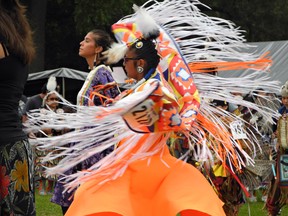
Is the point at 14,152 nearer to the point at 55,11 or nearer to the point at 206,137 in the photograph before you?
the point at 206,137

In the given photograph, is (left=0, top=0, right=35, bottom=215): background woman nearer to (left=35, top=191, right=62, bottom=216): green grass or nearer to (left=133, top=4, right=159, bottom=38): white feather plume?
(left=133, top=4, right=159, bottom=38): white feather plume

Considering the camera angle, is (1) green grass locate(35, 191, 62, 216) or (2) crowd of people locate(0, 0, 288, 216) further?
(1) green grass locate(35, 191, 62, 216)

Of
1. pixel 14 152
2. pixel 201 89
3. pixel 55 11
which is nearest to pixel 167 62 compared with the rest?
pixel 201 89

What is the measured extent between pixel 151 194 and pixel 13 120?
864mm

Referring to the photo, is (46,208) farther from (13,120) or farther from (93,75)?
(13,120)

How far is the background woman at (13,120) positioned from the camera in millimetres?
4020

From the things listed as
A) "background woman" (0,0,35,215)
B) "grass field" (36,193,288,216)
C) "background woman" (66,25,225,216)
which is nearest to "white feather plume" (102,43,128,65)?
"background woman" (66,25,225,216)

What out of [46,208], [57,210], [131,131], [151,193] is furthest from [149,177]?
[46,208]

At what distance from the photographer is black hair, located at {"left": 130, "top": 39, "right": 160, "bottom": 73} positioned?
4.67 metres

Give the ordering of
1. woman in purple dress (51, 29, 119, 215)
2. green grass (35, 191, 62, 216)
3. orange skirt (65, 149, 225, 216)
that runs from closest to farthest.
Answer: orange skirt (65, 149, 225, 216) → woman in purple dress (51, 29, 119, 215) → green grass (35, 191, 62, 216)

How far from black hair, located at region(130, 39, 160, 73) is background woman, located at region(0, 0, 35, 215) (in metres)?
0.75

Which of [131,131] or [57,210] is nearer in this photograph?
[131,131]

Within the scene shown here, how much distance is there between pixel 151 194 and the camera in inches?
169

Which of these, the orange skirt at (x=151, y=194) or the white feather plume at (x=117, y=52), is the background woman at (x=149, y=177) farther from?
the white feather plume at (x=117, y=52)
